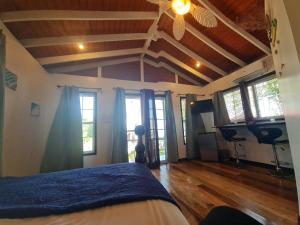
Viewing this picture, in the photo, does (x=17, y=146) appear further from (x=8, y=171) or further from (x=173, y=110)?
(x=173, y=110)

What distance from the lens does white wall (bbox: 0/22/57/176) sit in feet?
7.82

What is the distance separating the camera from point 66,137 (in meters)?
3.69

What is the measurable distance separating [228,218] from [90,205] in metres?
0.65

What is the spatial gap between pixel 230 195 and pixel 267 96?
8.41 ft

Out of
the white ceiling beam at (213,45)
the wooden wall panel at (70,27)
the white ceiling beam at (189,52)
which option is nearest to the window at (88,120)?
the wooden wall panel at (70,27)

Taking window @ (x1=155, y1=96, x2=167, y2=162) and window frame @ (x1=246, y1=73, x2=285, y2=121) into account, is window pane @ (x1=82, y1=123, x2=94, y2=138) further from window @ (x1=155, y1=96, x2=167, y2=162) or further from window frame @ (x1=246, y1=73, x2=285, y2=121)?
window frame @ (x1=246, y1=73, x2=285, y2=121)

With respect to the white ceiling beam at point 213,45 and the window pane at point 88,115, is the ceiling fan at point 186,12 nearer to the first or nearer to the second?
the white ceiling beam at point 213,45

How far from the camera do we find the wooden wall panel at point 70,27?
2570 millimetres

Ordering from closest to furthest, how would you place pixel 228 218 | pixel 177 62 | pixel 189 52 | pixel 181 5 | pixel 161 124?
pixel 228 218 → pixel 181 5 → pixel 189 52 → pixel 177 62 → pixel 161 124

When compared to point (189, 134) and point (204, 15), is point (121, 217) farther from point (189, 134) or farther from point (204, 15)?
point (189, 134)

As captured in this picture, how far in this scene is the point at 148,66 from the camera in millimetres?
5133

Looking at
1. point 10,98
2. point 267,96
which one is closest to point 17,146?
point 10,98

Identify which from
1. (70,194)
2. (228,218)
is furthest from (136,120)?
(228,218)

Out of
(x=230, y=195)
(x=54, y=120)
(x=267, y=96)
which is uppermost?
(x=267, y=96)
